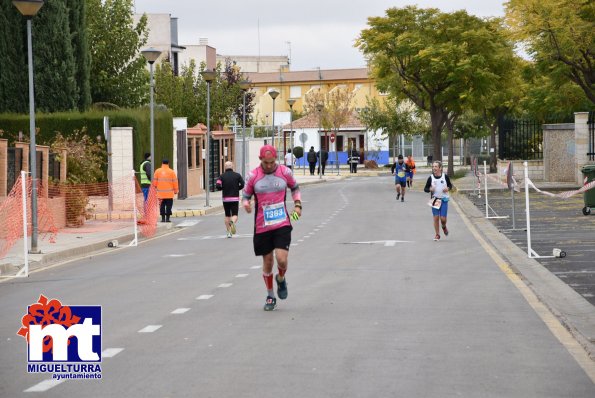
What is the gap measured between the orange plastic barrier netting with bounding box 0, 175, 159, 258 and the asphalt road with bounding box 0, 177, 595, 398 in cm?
191

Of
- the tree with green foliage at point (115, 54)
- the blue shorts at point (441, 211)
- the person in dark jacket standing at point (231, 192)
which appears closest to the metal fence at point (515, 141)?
the tree with green foliage at point (115, 54)

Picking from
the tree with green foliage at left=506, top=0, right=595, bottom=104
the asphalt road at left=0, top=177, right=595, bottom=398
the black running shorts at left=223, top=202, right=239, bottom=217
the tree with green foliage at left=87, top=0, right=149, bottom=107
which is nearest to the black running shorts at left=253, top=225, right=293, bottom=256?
the asphalt road at left=0, top=177, right=595, bottom=398

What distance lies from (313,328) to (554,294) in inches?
175

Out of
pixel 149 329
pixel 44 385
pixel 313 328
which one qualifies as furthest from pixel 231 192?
pixel 44 385

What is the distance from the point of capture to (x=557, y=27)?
41969 millimetres

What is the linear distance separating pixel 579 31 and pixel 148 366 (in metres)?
35.6

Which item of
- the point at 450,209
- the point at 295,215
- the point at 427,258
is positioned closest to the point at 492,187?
the point at 450,209

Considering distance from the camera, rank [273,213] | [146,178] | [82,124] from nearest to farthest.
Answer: [273,213], [146,178], [82,124]

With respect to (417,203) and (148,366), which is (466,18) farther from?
(148,366)

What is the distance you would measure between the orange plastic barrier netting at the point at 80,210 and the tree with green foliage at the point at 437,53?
24996 mm

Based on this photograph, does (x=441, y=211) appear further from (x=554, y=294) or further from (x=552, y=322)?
(x=552, y=322)

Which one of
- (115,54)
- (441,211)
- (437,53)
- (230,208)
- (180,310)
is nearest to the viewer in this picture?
(180,310)

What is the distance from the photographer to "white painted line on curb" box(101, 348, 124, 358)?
1009 cm

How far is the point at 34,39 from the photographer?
44.2 m
